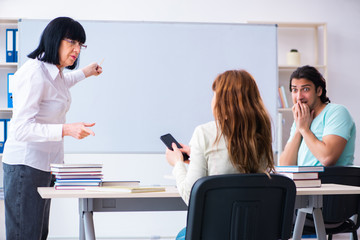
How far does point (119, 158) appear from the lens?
4691mm

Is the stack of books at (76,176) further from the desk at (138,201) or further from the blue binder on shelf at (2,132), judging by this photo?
the blue binder on shelf at (2,132)

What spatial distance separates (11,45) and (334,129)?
3.12m

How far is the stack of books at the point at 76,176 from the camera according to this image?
1982mm

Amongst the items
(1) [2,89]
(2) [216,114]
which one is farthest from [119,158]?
(2) [216,114]

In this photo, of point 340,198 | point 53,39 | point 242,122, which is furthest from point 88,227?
point 340,198

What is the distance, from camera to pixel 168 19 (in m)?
4.82

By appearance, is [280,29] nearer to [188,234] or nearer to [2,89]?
[2,89]

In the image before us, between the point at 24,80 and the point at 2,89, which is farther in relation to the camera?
the point at 2,89

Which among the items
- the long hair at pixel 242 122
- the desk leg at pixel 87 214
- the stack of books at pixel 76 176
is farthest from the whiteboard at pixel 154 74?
the long hair at pixel 242 122

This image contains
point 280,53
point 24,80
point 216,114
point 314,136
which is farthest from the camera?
point 280,53

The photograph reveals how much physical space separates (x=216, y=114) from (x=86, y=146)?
2.91 m

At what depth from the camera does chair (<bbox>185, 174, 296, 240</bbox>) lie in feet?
5.15

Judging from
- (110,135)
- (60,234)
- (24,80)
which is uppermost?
(24,80)

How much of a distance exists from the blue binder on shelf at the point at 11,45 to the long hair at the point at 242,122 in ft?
10.6
